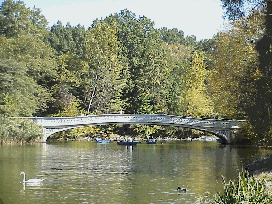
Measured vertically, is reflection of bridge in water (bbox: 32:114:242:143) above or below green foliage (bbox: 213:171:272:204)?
above

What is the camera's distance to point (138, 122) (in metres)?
50.2

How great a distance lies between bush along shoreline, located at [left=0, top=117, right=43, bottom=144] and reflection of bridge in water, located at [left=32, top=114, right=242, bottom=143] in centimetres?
141

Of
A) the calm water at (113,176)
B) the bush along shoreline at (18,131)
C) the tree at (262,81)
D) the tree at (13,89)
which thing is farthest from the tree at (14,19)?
the tree at (262,81)

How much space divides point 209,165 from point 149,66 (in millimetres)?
34373

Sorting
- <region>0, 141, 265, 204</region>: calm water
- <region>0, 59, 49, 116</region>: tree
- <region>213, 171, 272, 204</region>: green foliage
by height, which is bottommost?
<region>0, 141, 265, 204</region>: calm water

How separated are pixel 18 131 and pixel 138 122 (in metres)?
11.5

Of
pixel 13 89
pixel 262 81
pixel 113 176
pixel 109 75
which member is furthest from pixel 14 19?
pixel 262 81

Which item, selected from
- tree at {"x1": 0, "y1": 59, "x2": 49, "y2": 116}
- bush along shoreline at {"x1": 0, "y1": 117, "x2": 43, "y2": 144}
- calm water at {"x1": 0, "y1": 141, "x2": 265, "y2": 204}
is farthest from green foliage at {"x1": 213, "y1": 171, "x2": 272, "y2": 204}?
tree at {"x1": 0, "y1": 59, "x2": 49, "y2": 116}

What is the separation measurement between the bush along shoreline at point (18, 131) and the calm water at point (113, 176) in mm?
5928

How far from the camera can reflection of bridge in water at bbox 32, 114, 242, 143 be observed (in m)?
48.8

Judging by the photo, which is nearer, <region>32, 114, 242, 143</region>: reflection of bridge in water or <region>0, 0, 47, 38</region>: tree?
<region>32, 114, 242, 143</region>: reflection of bridge in water

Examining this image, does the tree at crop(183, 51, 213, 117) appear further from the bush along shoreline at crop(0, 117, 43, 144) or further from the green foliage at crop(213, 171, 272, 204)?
the green foliage at crop(213, 171, 272, 204)

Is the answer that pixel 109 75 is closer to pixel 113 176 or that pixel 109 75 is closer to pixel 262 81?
pixel 113 176

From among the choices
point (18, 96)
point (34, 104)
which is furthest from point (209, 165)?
point (34, 104)
